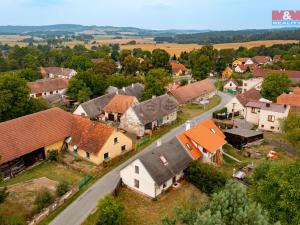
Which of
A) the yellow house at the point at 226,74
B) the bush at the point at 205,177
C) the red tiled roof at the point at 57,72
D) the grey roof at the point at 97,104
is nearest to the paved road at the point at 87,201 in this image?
the bush at the point at 205,177

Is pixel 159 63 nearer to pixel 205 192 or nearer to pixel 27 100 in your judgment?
pixel 27 100

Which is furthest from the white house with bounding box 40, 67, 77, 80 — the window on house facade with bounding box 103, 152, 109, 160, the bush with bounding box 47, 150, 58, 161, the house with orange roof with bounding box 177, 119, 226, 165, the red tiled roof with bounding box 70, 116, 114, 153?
the house with orange roof with bounding box 177, 119, 226, 165

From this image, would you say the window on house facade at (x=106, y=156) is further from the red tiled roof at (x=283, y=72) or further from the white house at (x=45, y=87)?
the red tiled roof at (x=283, y=72)

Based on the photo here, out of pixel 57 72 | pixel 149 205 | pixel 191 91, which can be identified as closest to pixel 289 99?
pixel 191 91

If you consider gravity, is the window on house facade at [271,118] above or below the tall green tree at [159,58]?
below

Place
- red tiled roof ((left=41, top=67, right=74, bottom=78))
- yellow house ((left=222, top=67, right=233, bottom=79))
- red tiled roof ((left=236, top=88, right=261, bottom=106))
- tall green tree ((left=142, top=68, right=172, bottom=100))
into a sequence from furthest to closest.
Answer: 1. red tiled roof ((left=41, top=67, right=74, bottom=78))
2. yellow house ((left=222, top=67, right=233, bottom=79))
3. tall green tree ((left=142, top=68, right=172, bottom=100))
4. red tiled roof ((left=236, top=88, right=261, bottom=106))

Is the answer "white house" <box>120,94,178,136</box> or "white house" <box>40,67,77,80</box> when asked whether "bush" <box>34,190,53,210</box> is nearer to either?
"white house" <box>120,94,178,136</box>

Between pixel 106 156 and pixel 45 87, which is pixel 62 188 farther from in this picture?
pixel 45 87
